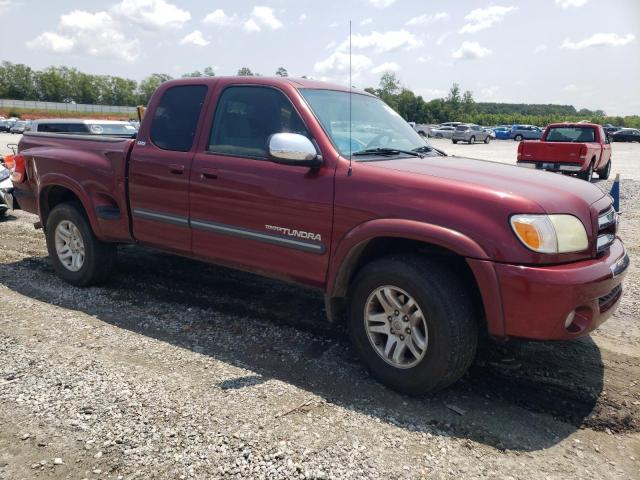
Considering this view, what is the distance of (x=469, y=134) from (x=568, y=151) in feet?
106

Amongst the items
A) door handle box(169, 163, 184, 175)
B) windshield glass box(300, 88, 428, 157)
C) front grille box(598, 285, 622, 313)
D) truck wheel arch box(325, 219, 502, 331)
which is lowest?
front grille box(598, 285, 622, 313)

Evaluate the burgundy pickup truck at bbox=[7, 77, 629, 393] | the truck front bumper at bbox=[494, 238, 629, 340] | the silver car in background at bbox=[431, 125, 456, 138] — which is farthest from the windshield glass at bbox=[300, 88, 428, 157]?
the silver car in background at bbox=[431, 125, 456, 138]

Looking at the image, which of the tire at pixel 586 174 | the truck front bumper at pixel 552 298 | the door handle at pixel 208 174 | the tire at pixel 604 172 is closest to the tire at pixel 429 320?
the truck front bumper at pixel 552 298

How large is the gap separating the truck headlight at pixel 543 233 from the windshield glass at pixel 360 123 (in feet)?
4.25

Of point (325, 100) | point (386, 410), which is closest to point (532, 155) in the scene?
point (325, 100)

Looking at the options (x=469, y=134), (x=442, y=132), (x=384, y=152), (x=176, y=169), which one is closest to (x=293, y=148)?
(x=384, y=152)

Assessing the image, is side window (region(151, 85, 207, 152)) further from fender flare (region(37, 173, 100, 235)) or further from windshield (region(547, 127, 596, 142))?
windshield (region(547, 127, 596, 142))

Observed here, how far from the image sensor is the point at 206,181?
425cm

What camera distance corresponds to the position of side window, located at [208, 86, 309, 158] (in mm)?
4000

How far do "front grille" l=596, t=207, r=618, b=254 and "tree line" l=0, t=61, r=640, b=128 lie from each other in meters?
76.6

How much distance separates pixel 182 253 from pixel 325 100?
1781 mm

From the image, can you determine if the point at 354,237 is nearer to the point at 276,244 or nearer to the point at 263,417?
the point at 276,244

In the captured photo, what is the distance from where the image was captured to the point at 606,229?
3504 millimetres

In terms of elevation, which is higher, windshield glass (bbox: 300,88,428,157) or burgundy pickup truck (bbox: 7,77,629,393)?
windshield glass (bbox: 300,88,428,157)
